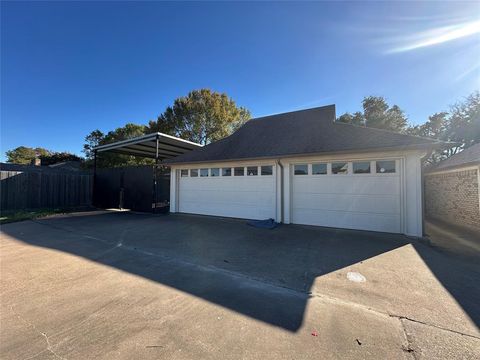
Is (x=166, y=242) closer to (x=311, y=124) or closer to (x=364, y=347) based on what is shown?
(x=364, y=347)

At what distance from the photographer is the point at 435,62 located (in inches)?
264

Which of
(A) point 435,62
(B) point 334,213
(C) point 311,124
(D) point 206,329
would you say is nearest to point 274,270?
(D) point 206,329

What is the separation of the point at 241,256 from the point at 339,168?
15.6 feet

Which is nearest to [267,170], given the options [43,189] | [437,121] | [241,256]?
[241,256]

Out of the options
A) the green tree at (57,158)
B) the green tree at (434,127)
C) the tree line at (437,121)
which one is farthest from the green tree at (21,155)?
the green tree at (434,127)

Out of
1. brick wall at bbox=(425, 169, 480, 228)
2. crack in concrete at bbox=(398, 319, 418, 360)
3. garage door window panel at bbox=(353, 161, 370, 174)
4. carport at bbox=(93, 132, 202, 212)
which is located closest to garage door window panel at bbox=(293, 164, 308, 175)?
garage door window panel at bbox=(353, 161, 370, 174)

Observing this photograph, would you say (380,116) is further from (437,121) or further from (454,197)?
(454,197)

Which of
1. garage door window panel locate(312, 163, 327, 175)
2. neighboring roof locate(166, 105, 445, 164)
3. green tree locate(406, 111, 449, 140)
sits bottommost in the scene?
garage door window panel locate(312, 163, 327, 175)

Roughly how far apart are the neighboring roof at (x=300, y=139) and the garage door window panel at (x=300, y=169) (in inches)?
25.8

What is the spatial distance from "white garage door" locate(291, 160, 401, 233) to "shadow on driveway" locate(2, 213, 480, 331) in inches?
19.0

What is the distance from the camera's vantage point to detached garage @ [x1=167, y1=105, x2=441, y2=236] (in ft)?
21.6

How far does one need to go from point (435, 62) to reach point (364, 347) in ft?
27.7

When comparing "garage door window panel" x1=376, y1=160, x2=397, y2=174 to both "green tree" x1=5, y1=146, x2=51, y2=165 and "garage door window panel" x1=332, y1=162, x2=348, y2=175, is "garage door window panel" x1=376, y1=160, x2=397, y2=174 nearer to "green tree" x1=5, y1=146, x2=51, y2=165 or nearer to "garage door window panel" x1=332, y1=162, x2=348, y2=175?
"garage door window panel" x1=332, y1=162, x2=348, y2=175

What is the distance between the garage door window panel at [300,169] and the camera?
8027mm
